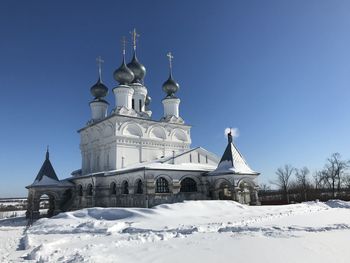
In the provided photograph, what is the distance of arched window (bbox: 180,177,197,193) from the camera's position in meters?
19.8

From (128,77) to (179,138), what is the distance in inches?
241

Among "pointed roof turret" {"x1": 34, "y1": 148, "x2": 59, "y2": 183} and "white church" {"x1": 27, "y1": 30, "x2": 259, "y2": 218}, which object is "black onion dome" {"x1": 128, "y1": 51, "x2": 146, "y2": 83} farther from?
"pointed roof turret" {"x1": 34, "y1": 148, "x2": 59, "y2": 183}

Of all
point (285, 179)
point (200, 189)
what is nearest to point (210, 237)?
point (200, 189)

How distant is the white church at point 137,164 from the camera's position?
1909cm

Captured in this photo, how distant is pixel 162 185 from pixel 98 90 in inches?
479

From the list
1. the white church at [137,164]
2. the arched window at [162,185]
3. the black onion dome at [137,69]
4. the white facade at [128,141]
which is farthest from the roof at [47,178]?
the black onion dome at [137,69]

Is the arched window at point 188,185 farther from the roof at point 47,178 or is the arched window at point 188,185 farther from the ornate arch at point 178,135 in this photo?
the roof at point 47,178

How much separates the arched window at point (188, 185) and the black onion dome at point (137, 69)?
37.5 feet

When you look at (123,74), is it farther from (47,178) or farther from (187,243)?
(187,243)

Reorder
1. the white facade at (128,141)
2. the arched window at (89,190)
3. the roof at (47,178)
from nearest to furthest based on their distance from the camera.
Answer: the white facade at (128,141), the arched window at (89,190), the roof at (47,178)

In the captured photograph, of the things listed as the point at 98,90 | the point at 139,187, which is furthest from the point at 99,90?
the point at 139,187

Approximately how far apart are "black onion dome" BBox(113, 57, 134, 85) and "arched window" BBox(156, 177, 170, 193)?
9444 millimetres

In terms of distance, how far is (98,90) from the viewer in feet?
91.4

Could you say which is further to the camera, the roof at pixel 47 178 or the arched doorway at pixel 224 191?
the roof at pixel 47 178
